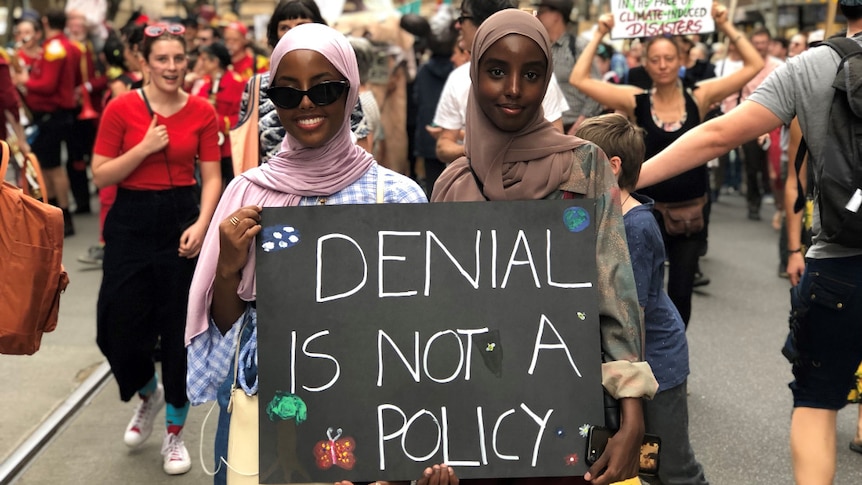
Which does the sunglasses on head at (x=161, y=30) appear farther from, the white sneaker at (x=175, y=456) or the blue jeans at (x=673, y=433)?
the blue jeans at (x=673, y=433)

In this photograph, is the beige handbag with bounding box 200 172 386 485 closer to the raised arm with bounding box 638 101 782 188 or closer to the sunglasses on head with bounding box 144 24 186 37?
the raised arm with bounding box 638 101 782 188

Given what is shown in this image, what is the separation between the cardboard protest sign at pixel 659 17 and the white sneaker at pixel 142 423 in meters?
3.73

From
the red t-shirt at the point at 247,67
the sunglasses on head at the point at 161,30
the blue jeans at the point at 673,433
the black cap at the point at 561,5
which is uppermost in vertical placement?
the black cap at the point at 561,5

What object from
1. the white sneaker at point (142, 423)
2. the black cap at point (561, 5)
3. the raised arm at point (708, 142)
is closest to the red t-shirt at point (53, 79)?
the black cap at point (561, 5)

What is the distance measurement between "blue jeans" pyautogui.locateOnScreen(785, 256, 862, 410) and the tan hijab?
1.32 meters

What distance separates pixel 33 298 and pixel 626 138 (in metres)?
2.22

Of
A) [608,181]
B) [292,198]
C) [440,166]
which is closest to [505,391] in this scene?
[608,181]

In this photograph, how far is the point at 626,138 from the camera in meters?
4.11

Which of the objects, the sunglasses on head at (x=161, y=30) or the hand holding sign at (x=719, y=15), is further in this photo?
the hand holding sign at (x=719, y=15)

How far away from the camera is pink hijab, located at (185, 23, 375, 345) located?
283cm

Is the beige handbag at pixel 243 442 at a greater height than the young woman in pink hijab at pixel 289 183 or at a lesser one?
lesser

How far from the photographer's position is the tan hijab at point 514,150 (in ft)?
8.94

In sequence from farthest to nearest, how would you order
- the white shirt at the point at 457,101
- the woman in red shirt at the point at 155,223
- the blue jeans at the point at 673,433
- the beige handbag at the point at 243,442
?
the white shirt at the point at 457,101
the woman in red shirt at the point at 155,223
the blue jeans at the point at 673,433
the beige handbag at the point at 243,442

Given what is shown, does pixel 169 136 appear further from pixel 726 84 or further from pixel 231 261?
pixel 726 84
